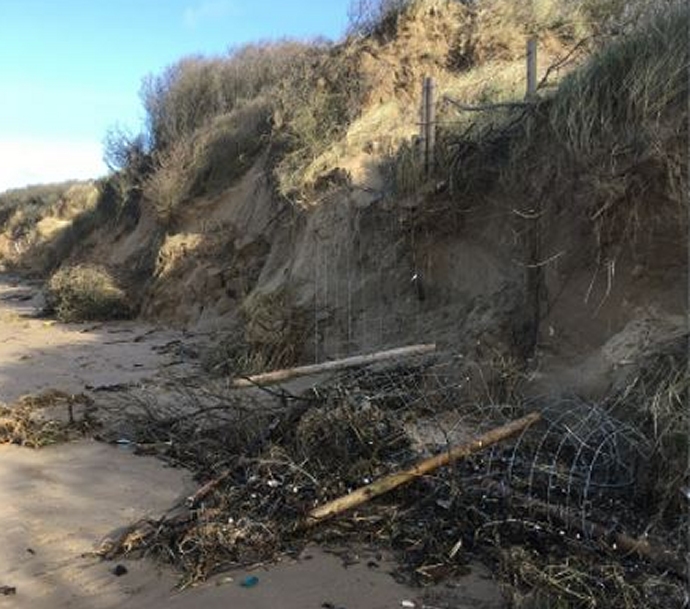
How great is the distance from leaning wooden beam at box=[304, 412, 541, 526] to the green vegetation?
12.2 meters

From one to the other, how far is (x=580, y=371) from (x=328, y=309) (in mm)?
4234

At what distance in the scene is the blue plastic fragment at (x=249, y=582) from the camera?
458 centimetres

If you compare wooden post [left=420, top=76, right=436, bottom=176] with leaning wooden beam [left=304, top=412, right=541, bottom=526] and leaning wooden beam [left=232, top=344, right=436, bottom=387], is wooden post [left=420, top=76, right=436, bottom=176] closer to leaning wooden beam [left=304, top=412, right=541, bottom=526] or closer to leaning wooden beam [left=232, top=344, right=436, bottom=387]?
leaning wooden beam [left=232, top=344, right=436, bottom=387]

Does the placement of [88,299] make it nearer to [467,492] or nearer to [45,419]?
[45,419]

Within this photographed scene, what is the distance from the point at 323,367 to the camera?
23.9ft

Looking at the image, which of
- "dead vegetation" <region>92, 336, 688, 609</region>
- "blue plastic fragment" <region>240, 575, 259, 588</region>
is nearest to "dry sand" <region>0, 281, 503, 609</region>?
"blue plastic fragment" <region>240, 575, 259, 588</region>

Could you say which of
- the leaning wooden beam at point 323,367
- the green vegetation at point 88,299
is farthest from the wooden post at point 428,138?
the green vegetation at point 88,299

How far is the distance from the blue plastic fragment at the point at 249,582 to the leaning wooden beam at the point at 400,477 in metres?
0.55

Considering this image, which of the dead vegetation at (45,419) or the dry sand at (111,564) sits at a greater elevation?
the dead vegetation at (45,419)

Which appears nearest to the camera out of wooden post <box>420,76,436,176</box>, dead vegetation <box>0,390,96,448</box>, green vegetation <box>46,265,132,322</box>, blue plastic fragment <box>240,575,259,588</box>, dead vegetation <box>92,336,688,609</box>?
dead vegetation <box>92,336,688,609</box>

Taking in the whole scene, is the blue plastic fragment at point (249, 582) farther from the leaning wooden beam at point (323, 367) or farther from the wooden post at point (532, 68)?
the wooden post at point (532, 68)

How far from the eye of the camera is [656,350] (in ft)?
19.3

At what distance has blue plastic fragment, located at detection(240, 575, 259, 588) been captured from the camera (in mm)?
4578

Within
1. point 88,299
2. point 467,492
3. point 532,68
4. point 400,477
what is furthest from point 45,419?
point 88,299
